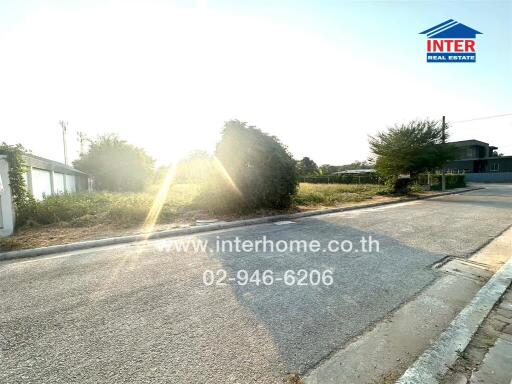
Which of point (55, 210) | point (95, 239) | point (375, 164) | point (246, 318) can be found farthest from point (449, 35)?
point (55, 210)

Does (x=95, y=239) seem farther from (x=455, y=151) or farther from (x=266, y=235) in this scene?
(x=455, y=151)

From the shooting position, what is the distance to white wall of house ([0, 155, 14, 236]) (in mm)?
7477

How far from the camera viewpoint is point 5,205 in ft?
24.9

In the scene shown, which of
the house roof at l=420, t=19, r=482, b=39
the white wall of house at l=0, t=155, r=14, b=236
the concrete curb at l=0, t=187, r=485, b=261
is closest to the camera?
the concrete curb at l=0, t=187, r=485, b=261

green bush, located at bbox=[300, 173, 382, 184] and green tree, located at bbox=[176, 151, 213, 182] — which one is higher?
green tree, located at bbox=[176, 151, 213, 182]

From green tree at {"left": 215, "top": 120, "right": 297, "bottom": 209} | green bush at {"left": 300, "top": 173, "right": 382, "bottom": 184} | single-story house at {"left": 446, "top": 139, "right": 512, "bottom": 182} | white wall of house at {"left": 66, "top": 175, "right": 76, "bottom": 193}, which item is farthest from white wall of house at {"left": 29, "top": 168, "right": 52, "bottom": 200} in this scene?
single-story house at {"left": 446, "top": 139, "right": 512, "bottom": 182}

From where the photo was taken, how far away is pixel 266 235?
6777 millimetres

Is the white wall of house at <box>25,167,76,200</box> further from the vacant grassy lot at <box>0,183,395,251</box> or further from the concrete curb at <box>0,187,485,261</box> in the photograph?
the concrete curb at <box>0,187,485,261</box>

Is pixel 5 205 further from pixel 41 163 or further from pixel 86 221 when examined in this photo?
pixel 41 163

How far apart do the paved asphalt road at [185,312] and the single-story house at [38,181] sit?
3.95 m

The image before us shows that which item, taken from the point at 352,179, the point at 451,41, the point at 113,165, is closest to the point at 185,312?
the point at 451,41

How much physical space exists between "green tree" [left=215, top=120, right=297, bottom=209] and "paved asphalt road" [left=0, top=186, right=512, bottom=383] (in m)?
5.10

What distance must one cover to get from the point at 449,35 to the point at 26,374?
647 inches

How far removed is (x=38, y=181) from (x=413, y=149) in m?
24.1
